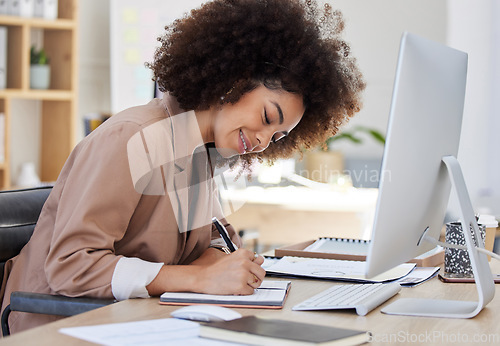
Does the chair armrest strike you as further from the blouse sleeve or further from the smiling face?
the smiling face

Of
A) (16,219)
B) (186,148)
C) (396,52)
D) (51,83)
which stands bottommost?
(16,219)

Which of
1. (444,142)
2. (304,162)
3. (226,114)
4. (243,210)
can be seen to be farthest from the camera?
(304,162)

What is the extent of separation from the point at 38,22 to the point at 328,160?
6.28 feet

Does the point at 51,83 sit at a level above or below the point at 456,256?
above

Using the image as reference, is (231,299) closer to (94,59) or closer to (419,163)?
(419,163)

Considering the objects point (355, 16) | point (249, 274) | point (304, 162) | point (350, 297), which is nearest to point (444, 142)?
point (350, 297)

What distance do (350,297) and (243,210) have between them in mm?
2247

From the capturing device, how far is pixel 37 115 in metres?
4.17

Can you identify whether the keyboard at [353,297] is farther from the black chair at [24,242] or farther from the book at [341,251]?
the black chair at [24,242]

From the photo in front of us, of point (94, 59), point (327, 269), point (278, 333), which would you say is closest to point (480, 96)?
point (94, 59)

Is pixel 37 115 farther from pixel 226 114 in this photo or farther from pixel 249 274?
pixel 249 274

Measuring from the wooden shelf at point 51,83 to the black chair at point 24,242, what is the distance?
2366mm

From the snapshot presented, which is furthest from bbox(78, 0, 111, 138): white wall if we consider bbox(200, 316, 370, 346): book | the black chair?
bbox(200, 316, 370, 346): book

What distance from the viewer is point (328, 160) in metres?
4.01
